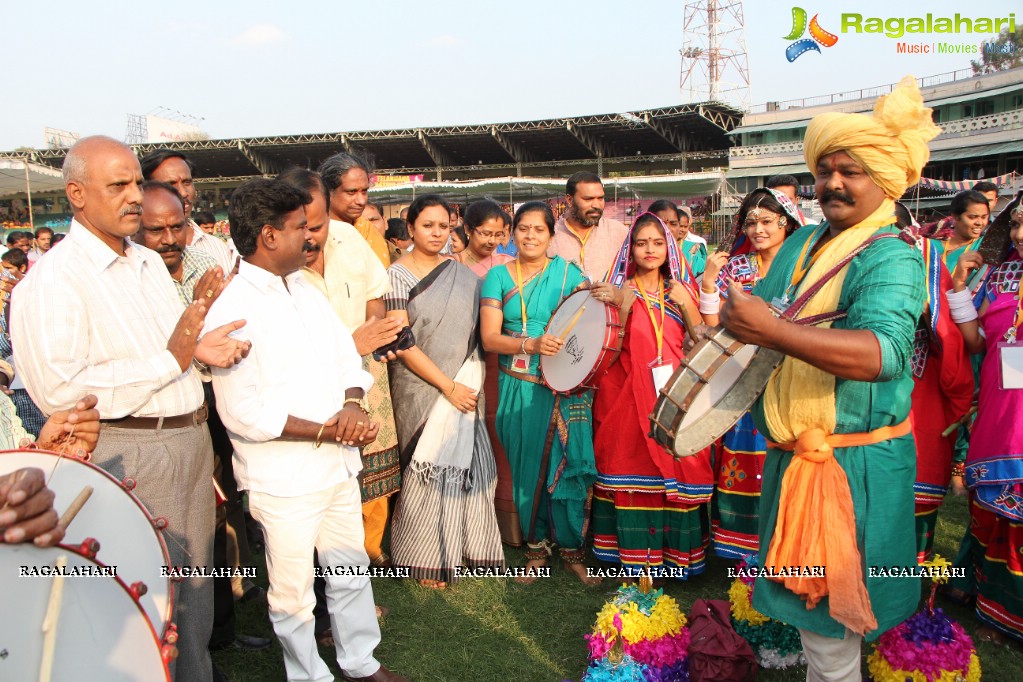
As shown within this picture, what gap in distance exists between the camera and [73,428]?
6.97 ft

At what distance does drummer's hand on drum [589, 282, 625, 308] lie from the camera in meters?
3.88

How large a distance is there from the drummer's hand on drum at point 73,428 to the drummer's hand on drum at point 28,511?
1.39 feet

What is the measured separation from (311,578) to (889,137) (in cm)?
255

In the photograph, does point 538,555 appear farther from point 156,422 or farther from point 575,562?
point 156,422

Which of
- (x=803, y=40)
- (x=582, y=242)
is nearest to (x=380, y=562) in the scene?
(x=582, y=242)

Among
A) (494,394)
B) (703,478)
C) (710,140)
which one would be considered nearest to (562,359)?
(494,394)

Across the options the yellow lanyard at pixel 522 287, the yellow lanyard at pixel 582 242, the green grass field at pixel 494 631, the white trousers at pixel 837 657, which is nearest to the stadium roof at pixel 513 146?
the yellow lanyard at pixel 582 242

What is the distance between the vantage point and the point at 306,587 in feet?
9.15

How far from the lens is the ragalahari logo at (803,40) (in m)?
37.4

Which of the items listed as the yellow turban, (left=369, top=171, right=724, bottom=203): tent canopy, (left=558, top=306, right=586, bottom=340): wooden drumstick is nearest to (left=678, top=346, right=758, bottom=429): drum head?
the yellow turban

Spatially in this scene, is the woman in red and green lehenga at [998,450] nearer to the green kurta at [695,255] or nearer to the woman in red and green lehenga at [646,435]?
the woman in red and green lehenga at [646,435]

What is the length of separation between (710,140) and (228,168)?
28.7 m

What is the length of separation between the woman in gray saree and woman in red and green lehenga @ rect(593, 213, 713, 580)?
78 centimetres

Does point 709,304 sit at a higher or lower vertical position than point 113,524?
higher
